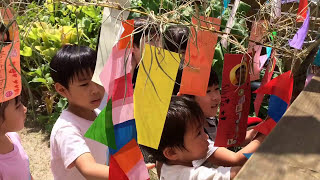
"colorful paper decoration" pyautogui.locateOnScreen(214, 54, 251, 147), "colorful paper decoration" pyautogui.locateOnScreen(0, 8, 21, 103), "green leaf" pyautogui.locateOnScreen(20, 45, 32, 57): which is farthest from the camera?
"green leaf" pyautogui.locateOnScreen(20, 45, 32, 57)

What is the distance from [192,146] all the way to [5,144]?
2.52 feet

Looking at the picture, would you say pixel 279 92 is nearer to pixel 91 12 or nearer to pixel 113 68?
pixel 113 68

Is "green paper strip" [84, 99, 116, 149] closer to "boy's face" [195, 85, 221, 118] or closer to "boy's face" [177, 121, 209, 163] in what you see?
"boy's face" [177, 121, 209, 163]

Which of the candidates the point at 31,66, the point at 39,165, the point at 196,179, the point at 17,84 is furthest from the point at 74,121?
the point at 31,66

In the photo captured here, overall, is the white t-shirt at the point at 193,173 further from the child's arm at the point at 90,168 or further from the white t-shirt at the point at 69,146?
the white t-shirt at the point at 69,146

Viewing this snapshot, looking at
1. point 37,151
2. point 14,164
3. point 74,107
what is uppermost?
point 74,107

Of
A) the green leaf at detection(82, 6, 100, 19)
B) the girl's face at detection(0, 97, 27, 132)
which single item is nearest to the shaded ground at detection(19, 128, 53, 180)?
the green leaf at detection(82, 6, 100, 19)

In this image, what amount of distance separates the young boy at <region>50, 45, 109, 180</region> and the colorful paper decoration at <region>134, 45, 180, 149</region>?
1.80 ft

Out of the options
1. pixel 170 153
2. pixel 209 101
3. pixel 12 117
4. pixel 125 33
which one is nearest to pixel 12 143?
pixel 12 117

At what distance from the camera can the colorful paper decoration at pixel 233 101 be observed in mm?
1170

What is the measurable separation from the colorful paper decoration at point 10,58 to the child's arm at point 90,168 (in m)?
0.34

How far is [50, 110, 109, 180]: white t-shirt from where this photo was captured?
1.41 metres

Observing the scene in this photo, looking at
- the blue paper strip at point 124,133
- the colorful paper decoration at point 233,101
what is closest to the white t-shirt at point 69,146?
the blue paper strip at point 124,133

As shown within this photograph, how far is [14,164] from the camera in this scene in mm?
1579
